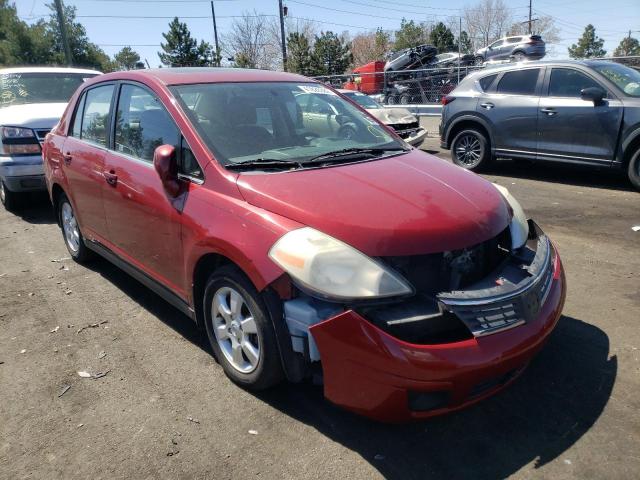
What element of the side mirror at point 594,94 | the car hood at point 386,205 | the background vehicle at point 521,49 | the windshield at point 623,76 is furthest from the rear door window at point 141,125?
the background vehicle at point 521,49

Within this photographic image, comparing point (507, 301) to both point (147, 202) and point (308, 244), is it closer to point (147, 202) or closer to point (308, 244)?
point (308, 244)

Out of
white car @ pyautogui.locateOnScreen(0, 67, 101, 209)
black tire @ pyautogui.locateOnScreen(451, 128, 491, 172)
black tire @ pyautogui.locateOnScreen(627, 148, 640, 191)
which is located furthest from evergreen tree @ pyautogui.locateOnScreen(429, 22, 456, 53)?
white car @ pyautogui.locateOnScreen(0, 67, 101, 209)

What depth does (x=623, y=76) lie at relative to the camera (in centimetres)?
726

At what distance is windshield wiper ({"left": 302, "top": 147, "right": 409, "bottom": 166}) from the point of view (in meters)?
3.07

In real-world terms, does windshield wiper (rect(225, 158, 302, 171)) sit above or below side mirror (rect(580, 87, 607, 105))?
below

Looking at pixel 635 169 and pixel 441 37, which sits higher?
pixel 441 37

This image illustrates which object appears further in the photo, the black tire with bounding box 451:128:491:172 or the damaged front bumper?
the black tire with bounding box 451:128:491:172

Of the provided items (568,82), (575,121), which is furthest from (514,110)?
(575,121)

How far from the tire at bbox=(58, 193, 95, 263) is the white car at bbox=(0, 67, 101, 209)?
5.99 feet

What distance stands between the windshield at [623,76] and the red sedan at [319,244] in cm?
513

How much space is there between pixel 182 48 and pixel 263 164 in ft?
167

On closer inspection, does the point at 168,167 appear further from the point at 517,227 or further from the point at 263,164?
the point at 517,227

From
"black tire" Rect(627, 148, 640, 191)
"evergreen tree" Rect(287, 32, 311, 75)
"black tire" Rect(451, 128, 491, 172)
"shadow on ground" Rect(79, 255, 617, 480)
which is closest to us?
"shadow on ground" Rect(79, 255, 617, 480)

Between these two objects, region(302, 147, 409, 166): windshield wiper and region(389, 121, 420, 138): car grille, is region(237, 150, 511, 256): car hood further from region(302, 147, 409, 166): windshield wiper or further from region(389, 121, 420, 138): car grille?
region(389, 121, 420, 138): car grille
